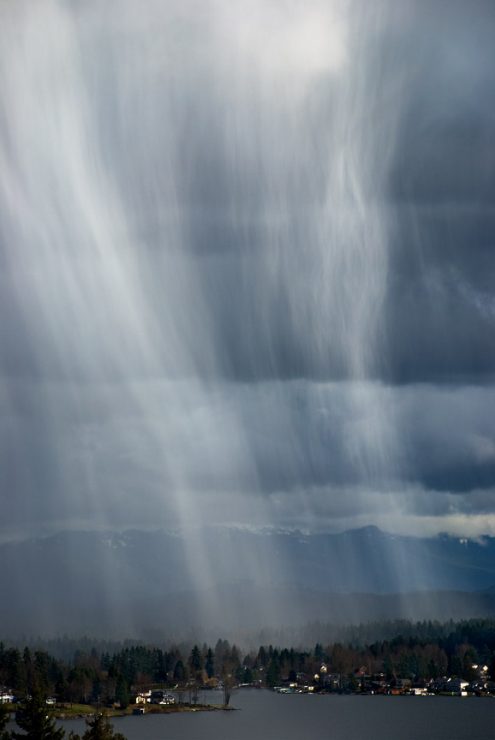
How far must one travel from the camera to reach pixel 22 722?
80750 mm

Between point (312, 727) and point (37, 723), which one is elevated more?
point (312, 727)

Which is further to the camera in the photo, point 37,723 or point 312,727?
point 312,727

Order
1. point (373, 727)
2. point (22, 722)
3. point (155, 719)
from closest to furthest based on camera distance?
point (22, 722)
point (373, 727)
point (155, 719)

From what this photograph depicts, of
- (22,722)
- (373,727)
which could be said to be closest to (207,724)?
(373,727)

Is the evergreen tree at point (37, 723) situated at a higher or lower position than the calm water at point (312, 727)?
lower

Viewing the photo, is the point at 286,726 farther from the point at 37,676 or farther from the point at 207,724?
the point at 37,676

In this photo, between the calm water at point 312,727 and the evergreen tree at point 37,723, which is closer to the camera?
the evergreen tree at point 37,723

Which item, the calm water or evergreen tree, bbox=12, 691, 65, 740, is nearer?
evergreen tree, bbox=12, 691, 65, 740

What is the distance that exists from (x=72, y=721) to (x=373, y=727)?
43.8 meters

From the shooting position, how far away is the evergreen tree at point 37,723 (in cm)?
7756

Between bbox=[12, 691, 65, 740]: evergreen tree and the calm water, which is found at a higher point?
the calm water

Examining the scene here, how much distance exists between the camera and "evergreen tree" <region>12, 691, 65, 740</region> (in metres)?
77.6

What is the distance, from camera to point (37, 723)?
79.2m

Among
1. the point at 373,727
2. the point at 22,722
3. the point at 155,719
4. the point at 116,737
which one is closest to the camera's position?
the point at 116,737
